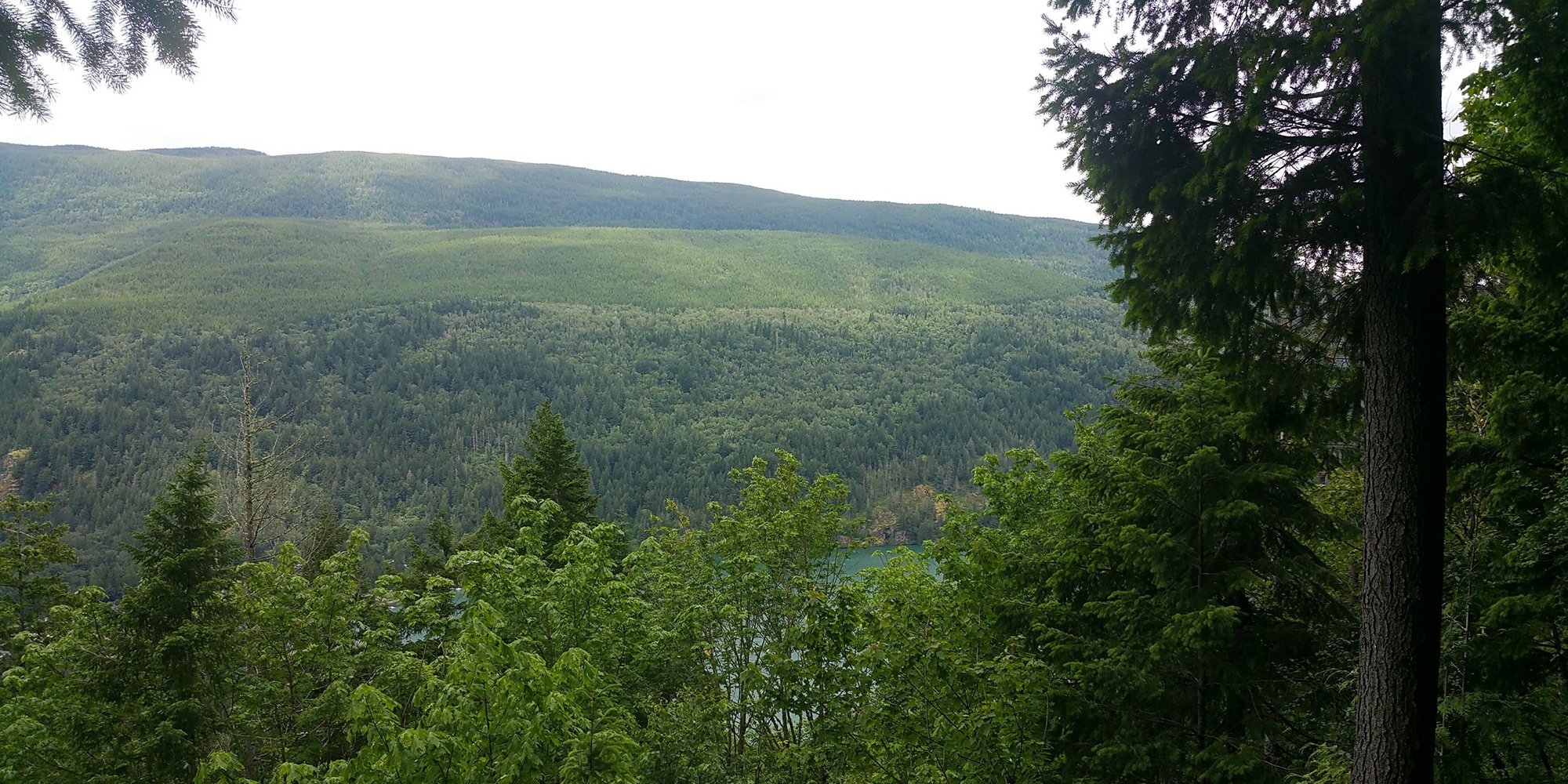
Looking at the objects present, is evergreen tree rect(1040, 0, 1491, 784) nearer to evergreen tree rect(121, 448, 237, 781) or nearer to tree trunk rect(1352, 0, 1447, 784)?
tree trunk rect(1352, 0, 1447, 784)

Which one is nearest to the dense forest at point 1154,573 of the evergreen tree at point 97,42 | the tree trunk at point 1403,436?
the tree trunk at point 1403,436

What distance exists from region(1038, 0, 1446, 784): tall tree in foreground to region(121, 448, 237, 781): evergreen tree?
40.4ft

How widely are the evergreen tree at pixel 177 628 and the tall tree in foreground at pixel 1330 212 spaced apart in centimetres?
1232

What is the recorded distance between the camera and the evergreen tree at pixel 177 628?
1117 centimetres

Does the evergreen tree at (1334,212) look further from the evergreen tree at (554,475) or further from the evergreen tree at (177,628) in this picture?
the evergreen tree at (554,475)

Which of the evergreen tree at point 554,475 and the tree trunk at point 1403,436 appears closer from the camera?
the tree trunk at point 1403,436

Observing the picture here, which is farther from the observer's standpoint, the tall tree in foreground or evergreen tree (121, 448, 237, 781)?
evergreen tree (121, 448, 237, 781)

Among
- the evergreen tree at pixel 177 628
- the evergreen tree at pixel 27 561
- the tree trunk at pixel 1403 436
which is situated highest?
the tree trunk at pixel 1403 436

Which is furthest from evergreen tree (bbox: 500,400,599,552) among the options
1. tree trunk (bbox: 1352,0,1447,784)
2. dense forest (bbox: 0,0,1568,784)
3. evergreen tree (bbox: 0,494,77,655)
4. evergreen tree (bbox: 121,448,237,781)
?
tree trunk (bbox: 1352,0,1447,784)

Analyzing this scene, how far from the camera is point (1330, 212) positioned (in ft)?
14.9

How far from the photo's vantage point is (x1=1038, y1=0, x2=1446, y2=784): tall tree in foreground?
4.27 m

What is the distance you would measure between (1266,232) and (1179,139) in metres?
0.73

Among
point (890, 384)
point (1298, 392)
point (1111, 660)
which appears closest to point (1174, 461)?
point (1111, 660)

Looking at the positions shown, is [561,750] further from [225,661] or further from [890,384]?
[890,384]
